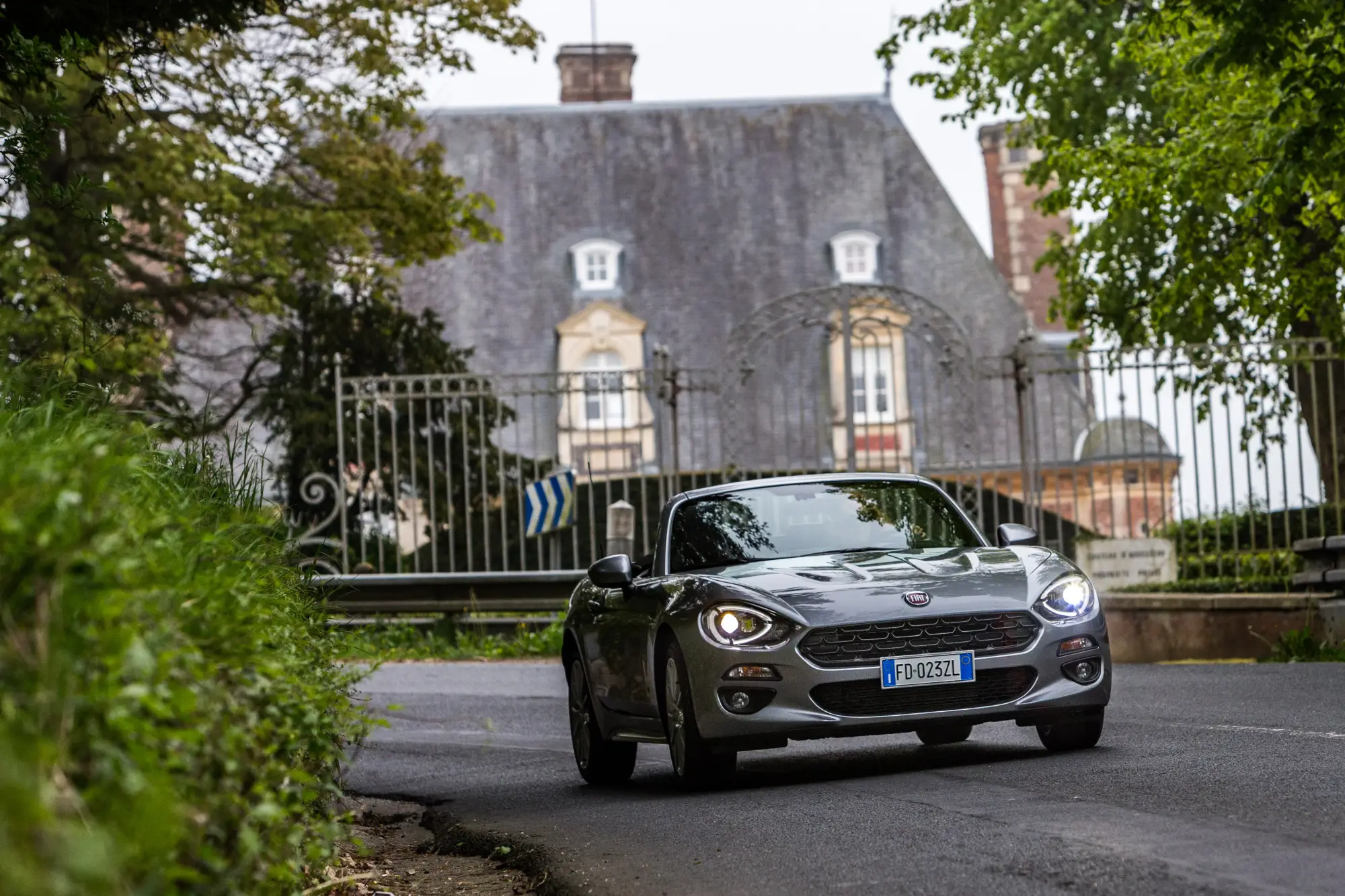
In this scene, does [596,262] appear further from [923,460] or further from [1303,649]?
[1303,649]

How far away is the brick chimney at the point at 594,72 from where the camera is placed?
186 feet

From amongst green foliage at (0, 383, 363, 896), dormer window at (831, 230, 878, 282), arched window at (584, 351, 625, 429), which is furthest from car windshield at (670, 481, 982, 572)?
dormer window at (831, 230, 878, 282)

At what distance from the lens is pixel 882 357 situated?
39094 millimetres

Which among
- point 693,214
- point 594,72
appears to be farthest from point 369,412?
point 594,72

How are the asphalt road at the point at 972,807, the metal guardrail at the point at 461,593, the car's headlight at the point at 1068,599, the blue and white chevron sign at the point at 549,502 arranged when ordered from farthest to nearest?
the metal guardrail at the point at 461,593
the blue and white chevron sign at the point at 549,502
the car's headlight at the point at 1068,599
the asphalt road at the point at 972,807

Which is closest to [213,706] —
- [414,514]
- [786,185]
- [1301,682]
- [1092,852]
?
[1092,852]

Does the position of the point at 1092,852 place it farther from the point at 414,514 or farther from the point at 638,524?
the point at 638,524

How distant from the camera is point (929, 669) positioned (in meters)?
8.89

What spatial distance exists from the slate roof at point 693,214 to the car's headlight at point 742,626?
40560 millimetres

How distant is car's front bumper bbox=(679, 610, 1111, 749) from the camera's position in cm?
880

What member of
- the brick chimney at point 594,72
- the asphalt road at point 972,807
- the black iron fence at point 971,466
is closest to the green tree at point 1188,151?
the black iron fence at point 971,466

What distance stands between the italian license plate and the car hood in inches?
7.7

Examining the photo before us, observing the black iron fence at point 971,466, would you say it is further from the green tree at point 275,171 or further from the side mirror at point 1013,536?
the side mirror at point 1013,536

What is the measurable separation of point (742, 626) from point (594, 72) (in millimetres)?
49281
